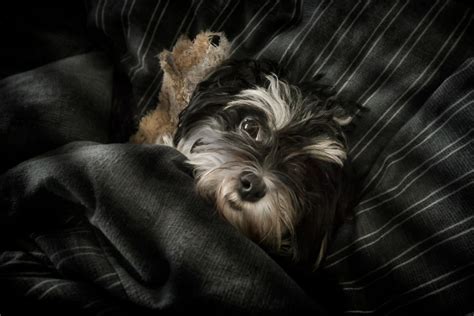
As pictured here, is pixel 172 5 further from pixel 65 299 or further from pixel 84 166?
pixel 65 299

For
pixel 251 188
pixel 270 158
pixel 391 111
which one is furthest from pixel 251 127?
pixel 391 111

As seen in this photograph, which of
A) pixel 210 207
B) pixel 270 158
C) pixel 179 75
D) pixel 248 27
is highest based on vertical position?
pixel 248 27

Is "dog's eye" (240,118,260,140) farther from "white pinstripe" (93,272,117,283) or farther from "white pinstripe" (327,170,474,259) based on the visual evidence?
"white pinstripe" (93,272,117,283)

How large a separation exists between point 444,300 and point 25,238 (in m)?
1.21


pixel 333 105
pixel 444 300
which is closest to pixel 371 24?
pixel 333 105

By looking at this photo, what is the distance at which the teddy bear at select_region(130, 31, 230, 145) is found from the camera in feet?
5.14

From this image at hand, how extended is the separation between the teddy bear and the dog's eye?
30 cm

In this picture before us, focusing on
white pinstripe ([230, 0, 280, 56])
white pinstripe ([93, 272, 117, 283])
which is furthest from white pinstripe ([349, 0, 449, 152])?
white pinstripe ([93, 272, 117, 283])

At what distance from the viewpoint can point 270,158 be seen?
1.28 metres

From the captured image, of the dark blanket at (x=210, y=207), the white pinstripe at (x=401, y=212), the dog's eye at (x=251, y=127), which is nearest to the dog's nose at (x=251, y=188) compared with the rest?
the dark blanket at (x=210, y=207)

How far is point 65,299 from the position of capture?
3.30 ft

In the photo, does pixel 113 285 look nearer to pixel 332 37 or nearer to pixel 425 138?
pixel 425 138

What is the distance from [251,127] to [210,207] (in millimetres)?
382

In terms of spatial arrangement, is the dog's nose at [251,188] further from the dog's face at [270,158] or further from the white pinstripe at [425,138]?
the white pinstripe at [425,138]
